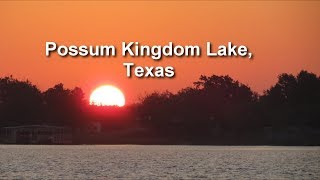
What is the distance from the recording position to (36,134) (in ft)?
636

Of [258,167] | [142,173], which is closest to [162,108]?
[258,167]

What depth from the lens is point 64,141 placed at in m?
196

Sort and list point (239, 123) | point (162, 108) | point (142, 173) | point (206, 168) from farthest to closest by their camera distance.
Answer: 1. point (162, 108)
2. point (239, 123)
3. point (206, 168)
4. point (142, 173)

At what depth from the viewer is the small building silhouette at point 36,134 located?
185750 mm

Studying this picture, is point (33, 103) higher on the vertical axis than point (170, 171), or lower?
higher

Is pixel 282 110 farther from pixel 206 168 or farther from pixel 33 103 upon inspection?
pixel 206 168

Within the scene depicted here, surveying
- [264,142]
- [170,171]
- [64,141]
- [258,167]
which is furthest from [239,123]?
[170,171]

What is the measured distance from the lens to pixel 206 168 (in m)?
94.8

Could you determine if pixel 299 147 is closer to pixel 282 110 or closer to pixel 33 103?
pixel 282 110

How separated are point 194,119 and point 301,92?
26342 mm

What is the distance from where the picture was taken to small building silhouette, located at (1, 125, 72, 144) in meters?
186

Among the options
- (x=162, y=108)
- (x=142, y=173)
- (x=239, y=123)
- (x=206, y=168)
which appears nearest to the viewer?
(x=142, y=173)

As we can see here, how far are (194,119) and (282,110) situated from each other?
20.1 meters

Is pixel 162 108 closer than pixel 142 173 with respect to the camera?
No
